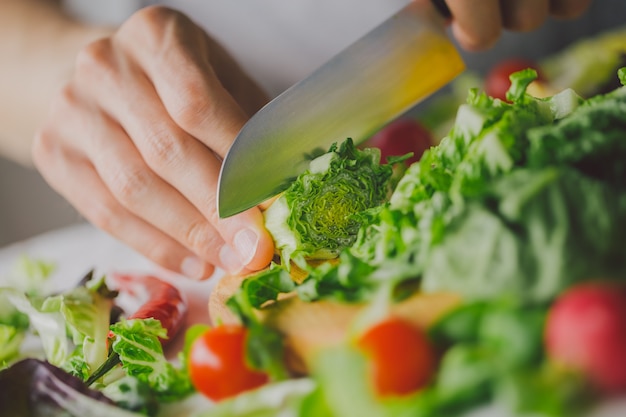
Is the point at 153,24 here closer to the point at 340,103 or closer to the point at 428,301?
the point at 340,103

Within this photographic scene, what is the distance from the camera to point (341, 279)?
1.30 meters

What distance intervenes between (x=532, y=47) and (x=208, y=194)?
3.22 metres

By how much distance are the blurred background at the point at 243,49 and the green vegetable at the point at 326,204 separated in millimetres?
2057

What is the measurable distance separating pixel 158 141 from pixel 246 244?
1.34 feet

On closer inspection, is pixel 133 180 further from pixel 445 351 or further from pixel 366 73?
pixel 445 351

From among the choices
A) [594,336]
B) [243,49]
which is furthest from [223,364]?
[243,49]

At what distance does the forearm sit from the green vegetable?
1.34 meters

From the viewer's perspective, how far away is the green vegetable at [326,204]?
1616 mm

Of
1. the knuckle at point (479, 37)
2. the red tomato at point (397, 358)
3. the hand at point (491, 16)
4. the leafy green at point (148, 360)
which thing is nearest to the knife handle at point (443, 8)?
the hand at point (491, 16)

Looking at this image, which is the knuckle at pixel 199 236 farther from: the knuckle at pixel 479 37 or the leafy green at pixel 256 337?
the knuckle at pixel 479 37

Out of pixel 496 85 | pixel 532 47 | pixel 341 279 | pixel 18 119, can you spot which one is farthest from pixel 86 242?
pixel 532 47

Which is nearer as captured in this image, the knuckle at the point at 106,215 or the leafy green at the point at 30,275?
the knuckle at the point at 106,215

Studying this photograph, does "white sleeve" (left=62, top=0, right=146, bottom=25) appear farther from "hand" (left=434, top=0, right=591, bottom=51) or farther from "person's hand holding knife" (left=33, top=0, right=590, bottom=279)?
"hand" (left=434, top=0, right=591, bottom=51)

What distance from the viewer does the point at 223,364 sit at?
1.17m
